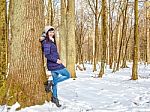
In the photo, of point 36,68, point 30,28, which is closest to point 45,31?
point 30,28

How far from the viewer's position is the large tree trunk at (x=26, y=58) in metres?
6.92

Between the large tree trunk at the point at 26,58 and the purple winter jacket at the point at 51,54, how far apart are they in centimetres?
17

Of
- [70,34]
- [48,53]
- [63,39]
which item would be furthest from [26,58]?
[63,39]

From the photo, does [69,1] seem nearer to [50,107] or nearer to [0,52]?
[0,52]

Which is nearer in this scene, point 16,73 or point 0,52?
point 16,73

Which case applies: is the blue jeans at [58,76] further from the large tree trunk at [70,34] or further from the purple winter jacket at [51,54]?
the large tree trunk at [70,34]

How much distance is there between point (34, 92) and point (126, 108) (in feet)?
7.14

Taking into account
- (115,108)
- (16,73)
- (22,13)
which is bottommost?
(115,108)

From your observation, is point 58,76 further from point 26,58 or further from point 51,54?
point 26,58

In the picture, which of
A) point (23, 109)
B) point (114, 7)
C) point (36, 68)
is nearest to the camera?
point (23, 109)

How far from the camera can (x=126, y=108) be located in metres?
6.88

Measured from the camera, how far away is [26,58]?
7004 mm

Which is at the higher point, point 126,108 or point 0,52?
point 0,52

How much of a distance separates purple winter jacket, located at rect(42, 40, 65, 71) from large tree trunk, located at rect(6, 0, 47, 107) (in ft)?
0.57
